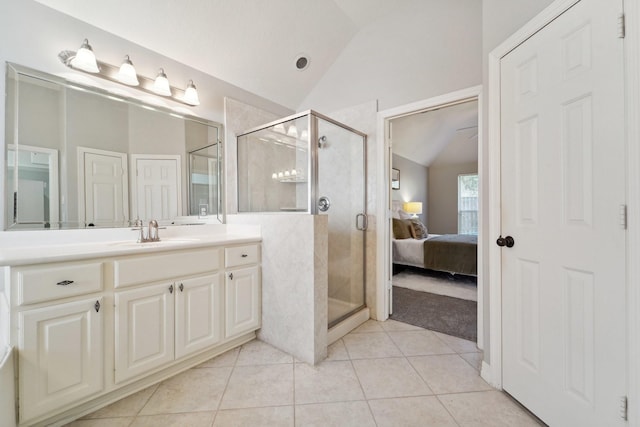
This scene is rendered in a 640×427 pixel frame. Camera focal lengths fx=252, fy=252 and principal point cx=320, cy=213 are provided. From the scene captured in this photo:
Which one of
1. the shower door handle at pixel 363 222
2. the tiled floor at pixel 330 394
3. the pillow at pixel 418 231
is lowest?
the tiled floor at pixel 330 394

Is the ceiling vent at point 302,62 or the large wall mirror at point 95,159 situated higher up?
the ceiling vent at point 302,62

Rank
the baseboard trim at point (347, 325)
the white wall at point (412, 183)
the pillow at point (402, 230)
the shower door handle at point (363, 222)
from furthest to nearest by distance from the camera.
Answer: the white wall at point (412, 183)
the pillow at point (402, 230)
the shower door handle at point (363, 222)
the baseboard trim at point (347, 325)

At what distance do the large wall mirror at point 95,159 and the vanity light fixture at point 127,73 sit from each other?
0.12 m

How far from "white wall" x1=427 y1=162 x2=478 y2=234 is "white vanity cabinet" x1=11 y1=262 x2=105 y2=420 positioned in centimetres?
696

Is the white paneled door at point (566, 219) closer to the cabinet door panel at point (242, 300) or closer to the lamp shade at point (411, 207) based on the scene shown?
the cabinet door panel at point (242, 300)

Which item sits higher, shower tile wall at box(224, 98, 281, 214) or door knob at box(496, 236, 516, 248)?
shower tile wall at box(224, 98, 281, 214)

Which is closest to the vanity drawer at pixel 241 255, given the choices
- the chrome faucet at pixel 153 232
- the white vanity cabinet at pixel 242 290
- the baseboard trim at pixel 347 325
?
the white vanity cabinet at pixel 242 290

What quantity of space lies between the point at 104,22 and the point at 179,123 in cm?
72

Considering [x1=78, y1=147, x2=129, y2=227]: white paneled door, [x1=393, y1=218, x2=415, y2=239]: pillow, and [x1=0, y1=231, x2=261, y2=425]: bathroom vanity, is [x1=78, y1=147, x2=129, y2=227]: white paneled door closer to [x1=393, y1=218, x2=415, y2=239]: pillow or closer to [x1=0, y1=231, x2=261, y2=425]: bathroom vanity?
[x1=0, y1=231, x2=261, y2=425]: bathroom vanity

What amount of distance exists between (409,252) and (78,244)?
3983 mm

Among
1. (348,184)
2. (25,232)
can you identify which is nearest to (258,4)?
(348,184)

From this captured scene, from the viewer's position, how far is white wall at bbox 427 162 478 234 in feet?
21.5

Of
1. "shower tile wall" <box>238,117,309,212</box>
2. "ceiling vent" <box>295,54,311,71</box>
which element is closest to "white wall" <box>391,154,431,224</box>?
"ceiling vent" <box>295,54,311,71</box>

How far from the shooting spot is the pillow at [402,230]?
4.43 metres
